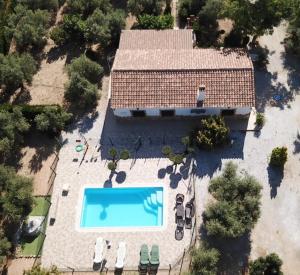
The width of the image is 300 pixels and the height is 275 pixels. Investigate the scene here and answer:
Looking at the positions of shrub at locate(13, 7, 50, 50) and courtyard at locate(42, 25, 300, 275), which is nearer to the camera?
courtyard at locate(42, 25, 300, 275)

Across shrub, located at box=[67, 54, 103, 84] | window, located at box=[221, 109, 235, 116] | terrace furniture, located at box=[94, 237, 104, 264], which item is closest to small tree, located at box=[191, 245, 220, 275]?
terrace furniture, located at box=[94, 237, 104, 264]

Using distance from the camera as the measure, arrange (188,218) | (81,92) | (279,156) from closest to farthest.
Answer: (188,218) < (279,156) < (81,92)

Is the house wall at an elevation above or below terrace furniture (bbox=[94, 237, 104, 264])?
above

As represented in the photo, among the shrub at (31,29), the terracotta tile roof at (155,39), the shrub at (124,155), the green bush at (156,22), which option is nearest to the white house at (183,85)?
the terracotta tile roof at (155,39)

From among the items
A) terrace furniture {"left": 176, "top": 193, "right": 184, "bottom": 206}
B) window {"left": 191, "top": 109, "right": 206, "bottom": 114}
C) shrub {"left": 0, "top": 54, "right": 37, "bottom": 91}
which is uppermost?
shrub {"left": 0, "top": 54, "right": 37, "bottom": 91}

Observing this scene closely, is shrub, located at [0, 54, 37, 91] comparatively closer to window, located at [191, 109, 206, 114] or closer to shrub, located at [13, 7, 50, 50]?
shrub, located at [13, 7, 50, 50]

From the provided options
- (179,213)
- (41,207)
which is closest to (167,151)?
(179,213)

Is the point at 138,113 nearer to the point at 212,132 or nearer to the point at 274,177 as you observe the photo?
the point at 212,132
